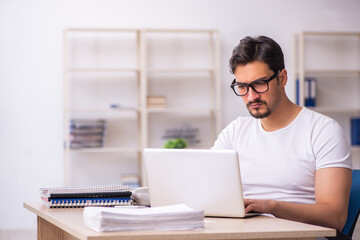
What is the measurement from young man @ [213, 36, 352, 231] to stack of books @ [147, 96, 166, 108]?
297cm

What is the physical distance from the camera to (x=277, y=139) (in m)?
2.18

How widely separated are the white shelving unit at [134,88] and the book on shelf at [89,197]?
3164 mm

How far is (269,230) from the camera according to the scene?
1.48m

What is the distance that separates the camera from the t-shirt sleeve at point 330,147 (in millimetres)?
1963

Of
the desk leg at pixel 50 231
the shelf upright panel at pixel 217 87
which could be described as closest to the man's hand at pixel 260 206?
the desk leg at pixel 50 231

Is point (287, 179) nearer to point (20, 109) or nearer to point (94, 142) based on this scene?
point (94, 142)

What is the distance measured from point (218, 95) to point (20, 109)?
6.19ft

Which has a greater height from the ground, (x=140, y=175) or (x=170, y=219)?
(x=170, y=219)

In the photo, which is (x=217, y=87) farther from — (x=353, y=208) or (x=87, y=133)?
(x=353, y=208)

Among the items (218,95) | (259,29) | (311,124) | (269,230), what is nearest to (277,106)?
(311,124)

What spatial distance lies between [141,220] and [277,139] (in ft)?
2.90

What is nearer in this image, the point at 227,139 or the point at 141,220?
the point at 141,220

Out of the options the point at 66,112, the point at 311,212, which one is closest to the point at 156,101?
the point at 66,112

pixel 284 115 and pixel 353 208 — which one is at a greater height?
pixel 284 115
